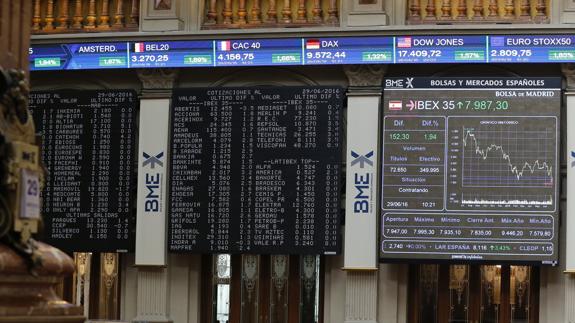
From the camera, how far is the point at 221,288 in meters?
19.2

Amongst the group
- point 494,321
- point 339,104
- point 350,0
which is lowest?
point 494,321

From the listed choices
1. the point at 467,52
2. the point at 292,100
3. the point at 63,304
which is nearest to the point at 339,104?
the point at 292,100

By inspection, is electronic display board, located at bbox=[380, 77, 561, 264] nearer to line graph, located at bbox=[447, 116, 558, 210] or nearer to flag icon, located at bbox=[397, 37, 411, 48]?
line graph, located at bbox=[447, 116, 558, 210]

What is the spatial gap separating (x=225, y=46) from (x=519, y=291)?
5.32m

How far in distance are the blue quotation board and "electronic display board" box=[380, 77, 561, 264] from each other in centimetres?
36

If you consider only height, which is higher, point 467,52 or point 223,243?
point 467,52

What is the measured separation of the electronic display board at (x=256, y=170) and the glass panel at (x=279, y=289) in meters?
0.58

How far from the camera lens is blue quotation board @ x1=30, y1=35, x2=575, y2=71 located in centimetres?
1791

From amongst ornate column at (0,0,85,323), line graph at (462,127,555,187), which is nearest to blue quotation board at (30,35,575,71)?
line graph at (462,127,555,187)

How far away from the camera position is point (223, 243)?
734 inches

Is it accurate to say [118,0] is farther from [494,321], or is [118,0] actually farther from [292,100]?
[494,321]

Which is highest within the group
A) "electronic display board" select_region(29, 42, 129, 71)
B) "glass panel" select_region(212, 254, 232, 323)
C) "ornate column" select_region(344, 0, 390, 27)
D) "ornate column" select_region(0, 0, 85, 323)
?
"ornate column" select_region(344, 0, 390, 27)

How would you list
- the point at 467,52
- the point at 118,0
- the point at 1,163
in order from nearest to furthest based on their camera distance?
the point at 1,163, the point at 467,52, the point at 118,0

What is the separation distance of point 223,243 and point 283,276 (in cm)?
101
